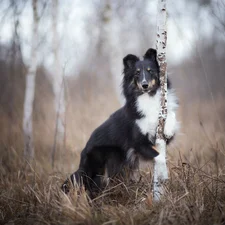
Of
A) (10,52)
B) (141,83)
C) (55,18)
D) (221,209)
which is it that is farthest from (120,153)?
(55,18)

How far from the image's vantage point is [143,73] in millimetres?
3773

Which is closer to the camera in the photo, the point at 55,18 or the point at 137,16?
the point at 55,18

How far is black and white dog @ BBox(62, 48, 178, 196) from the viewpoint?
3688mm

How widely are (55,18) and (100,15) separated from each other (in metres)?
1.21

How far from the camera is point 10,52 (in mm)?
5070

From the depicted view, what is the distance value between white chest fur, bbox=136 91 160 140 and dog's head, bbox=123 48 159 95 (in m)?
0.09

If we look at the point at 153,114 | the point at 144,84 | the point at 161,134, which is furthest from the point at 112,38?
the point at 161,134

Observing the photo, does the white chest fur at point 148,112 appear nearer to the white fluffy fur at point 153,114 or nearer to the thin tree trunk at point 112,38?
the white fluffy fur at point 153,114

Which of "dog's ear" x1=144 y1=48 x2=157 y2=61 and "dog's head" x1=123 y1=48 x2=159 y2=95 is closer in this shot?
"dog's head" x1=123 y1=48 x2=159 y2=95

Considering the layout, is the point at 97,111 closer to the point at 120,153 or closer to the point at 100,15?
the point at 100,15

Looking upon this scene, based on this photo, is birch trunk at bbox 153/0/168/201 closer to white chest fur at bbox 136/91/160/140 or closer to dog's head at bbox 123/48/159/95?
white chest fur at bbox 136/91/160/140

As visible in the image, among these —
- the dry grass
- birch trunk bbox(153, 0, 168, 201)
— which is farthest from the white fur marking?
birch trunk bbox(153, 0, 168, 201)

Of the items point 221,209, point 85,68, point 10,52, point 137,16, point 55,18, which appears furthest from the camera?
point 85,68

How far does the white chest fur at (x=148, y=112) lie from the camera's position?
3667mm
